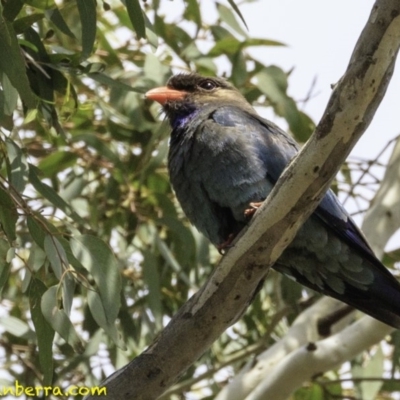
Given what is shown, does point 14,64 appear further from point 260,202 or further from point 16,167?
point 260,202

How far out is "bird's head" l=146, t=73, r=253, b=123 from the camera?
4551 mm

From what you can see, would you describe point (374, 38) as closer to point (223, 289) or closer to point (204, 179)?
point (223, 289)

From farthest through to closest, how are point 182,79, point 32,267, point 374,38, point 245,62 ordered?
point 245,62 < point 182,79 < point 32,267 < point 374,38

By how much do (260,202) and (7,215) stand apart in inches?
39.3

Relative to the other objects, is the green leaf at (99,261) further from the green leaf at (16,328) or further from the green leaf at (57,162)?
the green leaf at (57,162)

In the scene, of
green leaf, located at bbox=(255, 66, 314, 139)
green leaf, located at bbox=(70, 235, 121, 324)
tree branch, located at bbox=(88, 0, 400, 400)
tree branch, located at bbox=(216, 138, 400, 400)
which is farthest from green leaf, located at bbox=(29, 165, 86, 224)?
green leaf, located at bbox=(255, 66, 314, 139)

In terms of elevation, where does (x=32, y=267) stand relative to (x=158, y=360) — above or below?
above

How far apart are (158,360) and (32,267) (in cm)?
55

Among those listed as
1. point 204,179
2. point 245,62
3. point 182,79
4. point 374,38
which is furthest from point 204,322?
point 245,62

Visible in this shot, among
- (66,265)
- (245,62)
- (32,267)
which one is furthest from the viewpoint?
(245,62)

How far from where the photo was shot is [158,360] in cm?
336

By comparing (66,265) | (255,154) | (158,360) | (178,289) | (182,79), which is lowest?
(158,360)

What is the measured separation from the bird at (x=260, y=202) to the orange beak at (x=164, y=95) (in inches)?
17.2

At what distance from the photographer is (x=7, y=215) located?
3.28 m
